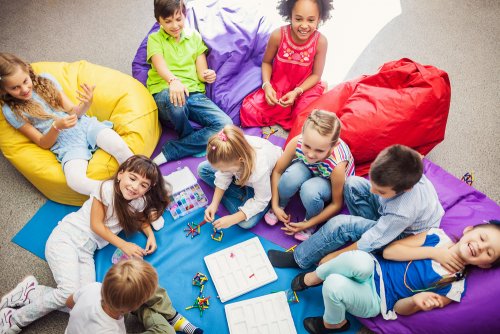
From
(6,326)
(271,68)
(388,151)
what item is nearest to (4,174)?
(6,326)

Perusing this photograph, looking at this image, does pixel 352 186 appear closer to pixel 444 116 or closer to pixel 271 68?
pixel 444 116

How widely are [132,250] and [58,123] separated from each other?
0.76m

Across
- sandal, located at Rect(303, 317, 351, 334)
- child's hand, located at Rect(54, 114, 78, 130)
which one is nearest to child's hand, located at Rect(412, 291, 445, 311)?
sandal, located at Rect(303, 317, 351, 334)

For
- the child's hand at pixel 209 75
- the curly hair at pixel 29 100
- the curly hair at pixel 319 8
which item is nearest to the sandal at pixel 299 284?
the child's hand at pixel 209 75

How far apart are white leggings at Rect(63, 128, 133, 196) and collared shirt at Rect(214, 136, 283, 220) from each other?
0.55m

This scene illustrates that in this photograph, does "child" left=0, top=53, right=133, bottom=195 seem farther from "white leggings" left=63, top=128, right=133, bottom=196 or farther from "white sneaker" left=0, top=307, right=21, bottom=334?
"white sneaker" left=0, top=307, right=21, bottom=334

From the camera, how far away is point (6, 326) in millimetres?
1678

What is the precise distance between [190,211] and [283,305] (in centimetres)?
72

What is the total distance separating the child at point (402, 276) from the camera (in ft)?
4.73

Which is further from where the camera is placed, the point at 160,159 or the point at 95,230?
the point at 160,159

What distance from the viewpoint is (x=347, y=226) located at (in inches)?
68.6

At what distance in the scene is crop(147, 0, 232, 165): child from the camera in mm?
2232

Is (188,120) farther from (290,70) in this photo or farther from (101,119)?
(290,70)

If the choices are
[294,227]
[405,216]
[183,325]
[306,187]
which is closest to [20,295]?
[183,325]
